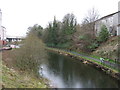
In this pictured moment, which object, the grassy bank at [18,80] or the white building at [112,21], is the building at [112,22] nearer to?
the white building at [112,21]

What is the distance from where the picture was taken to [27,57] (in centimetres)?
1673

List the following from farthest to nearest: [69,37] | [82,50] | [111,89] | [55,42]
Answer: [55,42] → [69,37] → [82,50] → [111,89]

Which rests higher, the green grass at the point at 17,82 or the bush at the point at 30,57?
the bush at the point at 30,57

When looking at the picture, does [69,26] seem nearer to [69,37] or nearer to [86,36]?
[69,37]

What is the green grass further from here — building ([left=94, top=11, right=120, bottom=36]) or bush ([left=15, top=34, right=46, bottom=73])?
building ([left=94, top=11, right=120, bottom=36])

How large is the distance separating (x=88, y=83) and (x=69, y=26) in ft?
118

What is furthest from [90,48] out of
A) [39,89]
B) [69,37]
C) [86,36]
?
[39,89]

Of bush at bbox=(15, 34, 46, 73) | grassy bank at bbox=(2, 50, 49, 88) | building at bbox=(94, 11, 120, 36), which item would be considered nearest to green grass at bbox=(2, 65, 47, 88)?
grassy bank at bbox=(2, 50, 49, 88)

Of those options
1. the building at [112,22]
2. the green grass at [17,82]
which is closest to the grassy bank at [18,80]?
the green grass at [17,82]

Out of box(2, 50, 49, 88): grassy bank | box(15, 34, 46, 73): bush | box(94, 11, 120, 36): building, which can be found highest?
box(94, 11, 120, 36): building

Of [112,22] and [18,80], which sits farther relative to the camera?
[112,22]

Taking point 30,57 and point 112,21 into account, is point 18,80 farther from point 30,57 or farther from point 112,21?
point 112,21

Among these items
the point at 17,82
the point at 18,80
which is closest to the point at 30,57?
the point at 18,80

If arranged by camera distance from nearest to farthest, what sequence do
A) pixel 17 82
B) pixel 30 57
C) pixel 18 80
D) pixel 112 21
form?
pixel 17 82 < pixel 18 80 < pixel 30 57 < pixel 112 21
